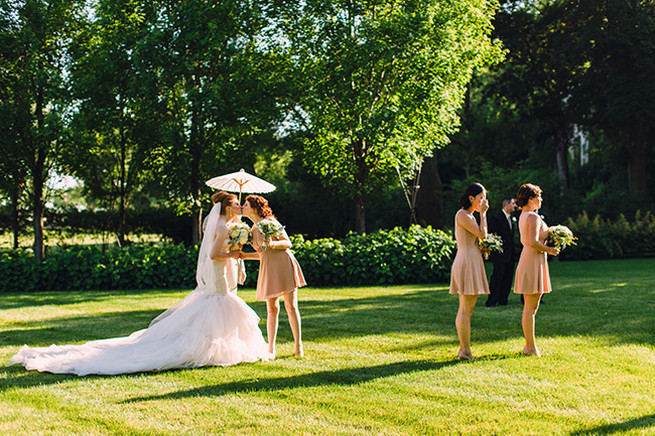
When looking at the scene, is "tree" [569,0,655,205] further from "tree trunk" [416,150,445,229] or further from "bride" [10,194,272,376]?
"bride" [10,194,272,376]

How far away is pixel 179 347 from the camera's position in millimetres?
7516

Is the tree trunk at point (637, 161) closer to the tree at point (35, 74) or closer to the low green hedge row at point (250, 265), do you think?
the low green hedge row at point (250, 265)

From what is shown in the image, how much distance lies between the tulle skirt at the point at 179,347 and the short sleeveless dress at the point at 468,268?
2.43 meters

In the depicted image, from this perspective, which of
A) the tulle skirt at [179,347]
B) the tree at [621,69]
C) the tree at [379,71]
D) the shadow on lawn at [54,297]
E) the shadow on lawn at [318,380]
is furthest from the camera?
the tree at [621,69]

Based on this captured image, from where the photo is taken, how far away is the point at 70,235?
78.1ft

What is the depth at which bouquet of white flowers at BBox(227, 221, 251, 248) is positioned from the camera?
768 centimetres

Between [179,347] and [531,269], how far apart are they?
4.16m

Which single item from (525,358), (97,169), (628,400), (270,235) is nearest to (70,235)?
(97,169)

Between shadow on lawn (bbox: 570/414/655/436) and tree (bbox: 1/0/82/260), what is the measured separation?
16287 mm

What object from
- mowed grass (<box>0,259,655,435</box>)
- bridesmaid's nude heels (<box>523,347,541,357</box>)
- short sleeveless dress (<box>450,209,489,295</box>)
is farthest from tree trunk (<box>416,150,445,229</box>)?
short sleeveless dress (<box>450,209,489,295</box>)

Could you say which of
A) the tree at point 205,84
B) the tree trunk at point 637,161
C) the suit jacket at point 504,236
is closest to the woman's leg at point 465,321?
the suit jacket at point 504,236

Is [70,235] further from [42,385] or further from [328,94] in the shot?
[42,385]

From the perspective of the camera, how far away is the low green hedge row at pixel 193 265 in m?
16.3

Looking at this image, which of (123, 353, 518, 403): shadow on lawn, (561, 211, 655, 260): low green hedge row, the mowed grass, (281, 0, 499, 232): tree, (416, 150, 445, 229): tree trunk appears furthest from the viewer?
(416, 150, 445, 229): tree trunk
